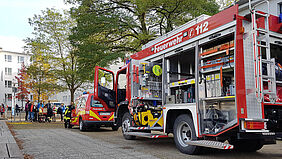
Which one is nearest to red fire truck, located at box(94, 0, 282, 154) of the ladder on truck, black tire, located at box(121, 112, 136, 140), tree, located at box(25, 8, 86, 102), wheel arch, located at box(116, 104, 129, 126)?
the ladder on truck

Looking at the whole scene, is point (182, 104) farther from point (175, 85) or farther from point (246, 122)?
point (246, 122)

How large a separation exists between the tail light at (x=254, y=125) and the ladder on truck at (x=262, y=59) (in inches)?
17.3

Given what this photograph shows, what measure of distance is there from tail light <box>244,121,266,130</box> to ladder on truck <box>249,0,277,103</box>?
17.3 inches

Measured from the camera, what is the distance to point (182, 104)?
22.7 feet

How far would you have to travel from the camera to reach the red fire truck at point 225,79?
17.9ft

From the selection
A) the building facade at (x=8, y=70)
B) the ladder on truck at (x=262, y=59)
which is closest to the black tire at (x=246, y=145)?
the ladder on truck at (x=262, y=59)

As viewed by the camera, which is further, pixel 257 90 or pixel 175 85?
pixel 175 85

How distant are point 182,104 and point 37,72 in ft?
69.7

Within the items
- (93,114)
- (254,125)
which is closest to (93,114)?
(93,114)

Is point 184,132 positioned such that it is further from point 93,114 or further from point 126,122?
point 93,114

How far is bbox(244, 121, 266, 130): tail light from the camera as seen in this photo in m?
5.35

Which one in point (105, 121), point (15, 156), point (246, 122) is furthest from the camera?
point (105, 121)

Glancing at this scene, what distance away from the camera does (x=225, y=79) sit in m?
5.93

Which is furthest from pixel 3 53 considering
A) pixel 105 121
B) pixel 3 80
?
pixel 105 121
